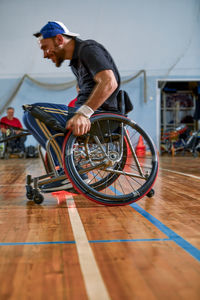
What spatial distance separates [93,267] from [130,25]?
9.15 m

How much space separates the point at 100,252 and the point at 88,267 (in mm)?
136

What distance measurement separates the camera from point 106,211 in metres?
1.70

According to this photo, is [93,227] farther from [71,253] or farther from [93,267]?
[93,267]

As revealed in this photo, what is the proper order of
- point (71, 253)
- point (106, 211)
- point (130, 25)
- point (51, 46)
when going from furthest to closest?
point (130, 25)
point (51, 46)
point (106, 211)
point (71, 253)

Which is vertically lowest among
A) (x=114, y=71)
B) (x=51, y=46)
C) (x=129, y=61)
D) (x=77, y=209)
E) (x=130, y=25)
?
(x=77, y=209)

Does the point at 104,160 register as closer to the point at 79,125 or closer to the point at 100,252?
the point at 79,125

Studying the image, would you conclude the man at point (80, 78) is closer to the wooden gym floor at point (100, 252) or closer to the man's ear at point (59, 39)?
the man's ear at point (59, 39)

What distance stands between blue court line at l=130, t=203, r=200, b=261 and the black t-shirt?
613 millimetres

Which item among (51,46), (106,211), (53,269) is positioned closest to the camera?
(53,269)

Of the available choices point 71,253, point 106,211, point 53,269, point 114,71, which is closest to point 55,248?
point 71,253

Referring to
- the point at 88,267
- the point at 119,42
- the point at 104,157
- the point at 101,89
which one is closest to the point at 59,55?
the point at 101,89

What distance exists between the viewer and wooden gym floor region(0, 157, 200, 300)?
0.79 m

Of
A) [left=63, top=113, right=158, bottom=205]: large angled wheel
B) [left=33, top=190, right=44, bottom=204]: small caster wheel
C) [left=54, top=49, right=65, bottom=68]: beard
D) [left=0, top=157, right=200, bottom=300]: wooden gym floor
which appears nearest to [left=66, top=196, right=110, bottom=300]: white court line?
[left=0, top=157, right=200, bottom=300]: wooden gym floor

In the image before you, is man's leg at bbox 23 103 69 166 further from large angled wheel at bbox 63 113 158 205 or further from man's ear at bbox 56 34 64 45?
man's ear at bbox 56 34 64 45
